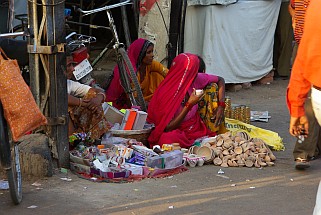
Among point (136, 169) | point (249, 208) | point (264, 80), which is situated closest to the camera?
point (249, 208)

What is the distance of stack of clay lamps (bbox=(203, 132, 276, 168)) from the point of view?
254 inches

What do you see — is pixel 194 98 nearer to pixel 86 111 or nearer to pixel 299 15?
pixel 86 111

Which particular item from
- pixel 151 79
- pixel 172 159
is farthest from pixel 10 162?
pixel 151 79

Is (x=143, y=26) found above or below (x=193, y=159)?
above

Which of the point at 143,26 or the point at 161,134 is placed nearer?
the point at 161,134

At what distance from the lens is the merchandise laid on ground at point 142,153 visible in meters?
5.98

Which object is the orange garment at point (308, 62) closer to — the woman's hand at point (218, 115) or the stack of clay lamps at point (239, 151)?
the stack of clay lamps at point (239, 151)

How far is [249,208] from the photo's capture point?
5246mm

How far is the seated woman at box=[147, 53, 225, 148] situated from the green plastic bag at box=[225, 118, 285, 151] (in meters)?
0.39

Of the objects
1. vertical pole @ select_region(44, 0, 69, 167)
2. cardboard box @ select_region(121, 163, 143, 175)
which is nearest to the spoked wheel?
vertical pole @ select_region(44, 0, 69, 167)

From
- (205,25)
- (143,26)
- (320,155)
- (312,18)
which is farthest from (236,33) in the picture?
(312,18)

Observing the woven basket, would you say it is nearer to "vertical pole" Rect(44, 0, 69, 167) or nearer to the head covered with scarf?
the head covered with scarf

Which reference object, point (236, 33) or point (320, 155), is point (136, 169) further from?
point (236, 33)

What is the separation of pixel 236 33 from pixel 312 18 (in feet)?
22.1
